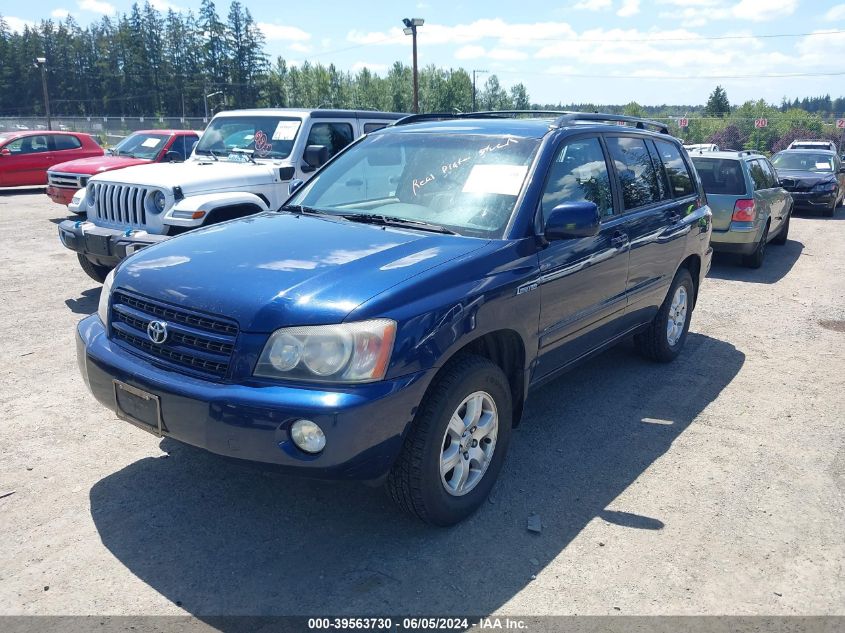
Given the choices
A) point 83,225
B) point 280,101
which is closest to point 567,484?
point 83,225

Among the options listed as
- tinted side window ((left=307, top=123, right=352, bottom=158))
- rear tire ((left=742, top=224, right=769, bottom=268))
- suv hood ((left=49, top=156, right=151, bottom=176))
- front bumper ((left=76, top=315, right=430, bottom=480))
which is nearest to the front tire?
front bumper ((left=76, top=315, right=430, bottom=480))

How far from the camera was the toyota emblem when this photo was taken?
9.95 ft

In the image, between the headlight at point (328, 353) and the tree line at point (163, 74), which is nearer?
the headlight at point (328, 353)

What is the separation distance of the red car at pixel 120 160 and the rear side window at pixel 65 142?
4299 mm

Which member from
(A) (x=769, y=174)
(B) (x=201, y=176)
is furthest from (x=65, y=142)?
(A) (x=769, y=174)

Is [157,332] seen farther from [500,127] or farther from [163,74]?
[163,74]

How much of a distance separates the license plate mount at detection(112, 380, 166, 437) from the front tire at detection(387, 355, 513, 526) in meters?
1.07

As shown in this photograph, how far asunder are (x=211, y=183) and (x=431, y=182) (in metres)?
3.80

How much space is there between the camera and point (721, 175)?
998 cm

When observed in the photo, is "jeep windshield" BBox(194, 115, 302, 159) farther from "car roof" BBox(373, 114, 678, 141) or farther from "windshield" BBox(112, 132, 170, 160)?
"windshield" BBox(112, 132, 170, 160)

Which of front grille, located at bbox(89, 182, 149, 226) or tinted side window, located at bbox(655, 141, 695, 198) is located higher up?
tinted side window, located at bbox(655, 141, 695, 198)

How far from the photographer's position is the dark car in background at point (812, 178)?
15.9 meters

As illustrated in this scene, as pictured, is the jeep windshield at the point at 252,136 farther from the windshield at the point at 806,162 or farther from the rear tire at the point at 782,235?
the windshield at the point at 806,162

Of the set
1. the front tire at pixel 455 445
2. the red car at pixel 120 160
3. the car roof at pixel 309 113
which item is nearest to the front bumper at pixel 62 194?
the red car at pixel 120 160
